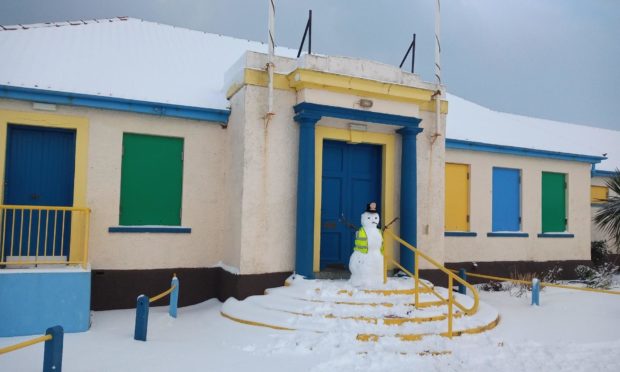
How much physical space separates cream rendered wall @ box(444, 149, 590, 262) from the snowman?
14.5 ft

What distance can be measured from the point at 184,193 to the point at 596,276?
413 inches

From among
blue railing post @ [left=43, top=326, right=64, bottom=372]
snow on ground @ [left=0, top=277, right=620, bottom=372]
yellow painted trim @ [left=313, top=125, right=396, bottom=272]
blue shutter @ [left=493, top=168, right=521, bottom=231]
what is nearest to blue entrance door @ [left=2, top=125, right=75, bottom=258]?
snow on ground @ [left=0, top=277, right=620, bottom=372]

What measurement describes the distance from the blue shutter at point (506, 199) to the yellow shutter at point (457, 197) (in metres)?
0.91

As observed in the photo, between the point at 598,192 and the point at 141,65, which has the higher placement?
the point at 141,65

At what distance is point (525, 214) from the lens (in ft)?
43.9

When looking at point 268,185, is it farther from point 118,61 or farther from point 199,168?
point 118,61

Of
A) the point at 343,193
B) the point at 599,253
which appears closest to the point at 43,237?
the point at 343,193

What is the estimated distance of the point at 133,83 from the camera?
9.93m

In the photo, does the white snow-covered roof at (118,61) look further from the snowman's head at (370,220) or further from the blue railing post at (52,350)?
the blue railing post at (52,350)

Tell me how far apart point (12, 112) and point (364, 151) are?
6384 millimetres

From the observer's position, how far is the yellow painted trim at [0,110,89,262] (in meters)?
8.55

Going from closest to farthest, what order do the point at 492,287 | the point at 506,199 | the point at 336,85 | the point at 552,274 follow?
the point at 336,85
the point at 492,287
the point at 506,199
the point at 552,274

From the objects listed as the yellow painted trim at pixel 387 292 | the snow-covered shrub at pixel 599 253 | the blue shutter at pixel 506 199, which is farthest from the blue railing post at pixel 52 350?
the snow-covered shrub at pixel 599 253

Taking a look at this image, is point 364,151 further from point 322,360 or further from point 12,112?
point 12,112
